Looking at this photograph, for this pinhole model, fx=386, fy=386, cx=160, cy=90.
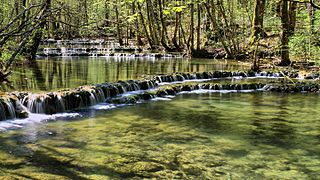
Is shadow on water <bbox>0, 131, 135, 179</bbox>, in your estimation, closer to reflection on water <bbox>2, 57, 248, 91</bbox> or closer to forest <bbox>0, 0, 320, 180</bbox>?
forest <bbox>0, 0, 320, 180</bbox>

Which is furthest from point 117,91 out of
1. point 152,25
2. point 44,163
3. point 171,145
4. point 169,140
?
point 152,25

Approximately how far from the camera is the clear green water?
7309mm

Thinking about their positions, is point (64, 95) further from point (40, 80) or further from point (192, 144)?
point (192, 144)

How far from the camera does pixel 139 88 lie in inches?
636

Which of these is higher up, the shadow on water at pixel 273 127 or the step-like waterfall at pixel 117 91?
the step-like waterfall at pixel 117 91

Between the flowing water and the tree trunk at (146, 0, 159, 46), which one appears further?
the tree trunk at (146, 0, 159, 46)

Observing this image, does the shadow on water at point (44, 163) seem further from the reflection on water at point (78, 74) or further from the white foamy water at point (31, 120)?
the reflection on water at point (78, 74)

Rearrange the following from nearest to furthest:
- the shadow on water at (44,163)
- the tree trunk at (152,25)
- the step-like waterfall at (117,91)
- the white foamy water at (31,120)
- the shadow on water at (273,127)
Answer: the shadow on water at (44,163) < the shadow on water at (273,127) < the white foamy water at (31,120) < the step-like waterfall at (117,91) < the tree trunk at (152,25)

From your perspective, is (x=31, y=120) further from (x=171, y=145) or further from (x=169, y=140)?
(x=171, y=145)

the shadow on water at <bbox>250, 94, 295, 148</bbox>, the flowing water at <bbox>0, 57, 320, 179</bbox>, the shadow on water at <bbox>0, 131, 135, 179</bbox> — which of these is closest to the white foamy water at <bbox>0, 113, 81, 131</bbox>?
the flowing water at <bbox>0, 57, 320, 179</bbox>

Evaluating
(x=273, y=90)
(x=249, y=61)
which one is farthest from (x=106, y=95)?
(x=249, y=61)

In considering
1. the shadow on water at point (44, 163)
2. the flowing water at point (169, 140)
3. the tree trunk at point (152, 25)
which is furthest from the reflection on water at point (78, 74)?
the tree trunk at point (152, 25)

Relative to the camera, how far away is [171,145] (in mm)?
8992

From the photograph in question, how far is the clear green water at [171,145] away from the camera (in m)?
7.31
